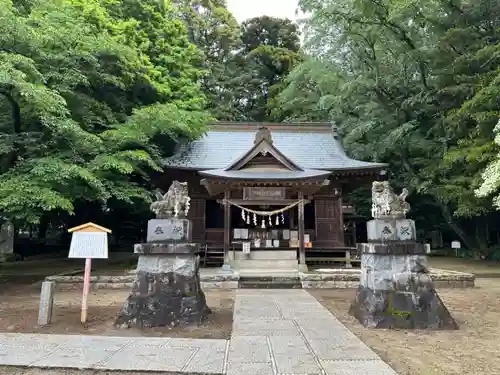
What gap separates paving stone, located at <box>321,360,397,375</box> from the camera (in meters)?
3.85

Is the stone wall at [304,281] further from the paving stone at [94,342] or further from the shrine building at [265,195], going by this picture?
the paving stone at [94,342]

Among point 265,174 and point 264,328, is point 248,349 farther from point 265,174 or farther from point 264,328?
point 265,174

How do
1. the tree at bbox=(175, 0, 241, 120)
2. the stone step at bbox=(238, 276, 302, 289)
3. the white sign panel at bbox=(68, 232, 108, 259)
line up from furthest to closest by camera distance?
the tree at bbox=(175, 0, 241, 120), the stone step at bbox=(238, 276, 302, 289), the white sign panel at bbox=(68, 232, 108, 259)

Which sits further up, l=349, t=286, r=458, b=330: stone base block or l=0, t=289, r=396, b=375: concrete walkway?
l=349, t=286, r=458, b=330: stone base block

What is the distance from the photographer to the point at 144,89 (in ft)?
50.9

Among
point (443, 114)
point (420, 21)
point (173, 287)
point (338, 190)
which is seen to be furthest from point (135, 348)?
point (420, 21)

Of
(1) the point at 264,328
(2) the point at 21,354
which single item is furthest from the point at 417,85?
(2) the point at 21,354

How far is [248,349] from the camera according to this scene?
15.2ft

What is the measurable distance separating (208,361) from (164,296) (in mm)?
2363

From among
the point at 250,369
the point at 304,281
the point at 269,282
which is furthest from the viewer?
the point at 269,282

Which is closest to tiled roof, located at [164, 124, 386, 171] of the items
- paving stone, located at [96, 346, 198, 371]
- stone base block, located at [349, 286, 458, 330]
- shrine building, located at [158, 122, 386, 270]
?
shrine building, located at [158, 122, 386, 270]

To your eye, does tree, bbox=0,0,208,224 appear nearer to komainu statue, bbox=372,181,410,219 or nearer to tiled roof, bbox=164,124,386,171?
tiled roof, bbox=164,124,386,171

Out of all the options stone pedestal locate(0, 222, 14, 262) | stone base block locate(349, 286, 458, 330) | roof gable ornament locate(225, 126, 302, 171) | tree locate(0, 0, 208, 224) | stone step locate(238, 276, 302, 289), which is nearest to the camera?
stone base block locate(349, 286, 458, 330)

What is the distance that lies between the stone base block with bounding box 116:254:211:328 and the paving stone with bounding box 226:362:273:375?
234cm
